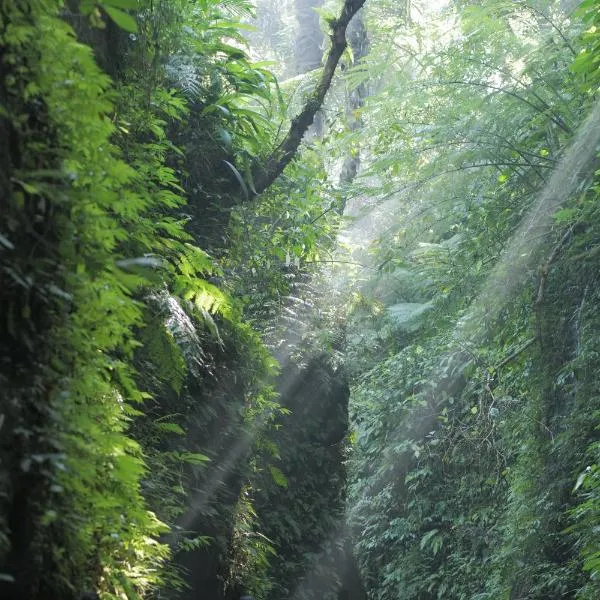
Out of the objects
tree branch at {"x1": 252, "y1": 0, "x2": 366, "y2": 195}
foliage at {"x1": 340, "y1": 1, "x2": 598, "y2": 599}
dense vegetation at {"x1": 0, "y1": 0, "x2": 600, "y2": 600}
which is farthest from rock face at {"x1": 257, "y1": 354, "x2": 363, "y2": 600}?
tree branch at {"x1": 252, "y1": 0, "x2": 366, "y2": 195}

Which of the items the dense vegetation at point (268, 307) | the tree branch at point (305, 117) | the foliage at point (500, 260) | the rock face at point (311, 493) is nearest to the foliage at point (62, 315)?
the dense vegetation at point (268, 307)

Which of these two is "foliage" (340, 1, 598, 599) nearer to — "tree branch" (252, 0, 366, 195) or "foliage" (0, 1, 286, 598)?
"tree branch" (252, 0, 366, 195)

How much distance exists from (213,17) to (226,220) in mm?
1769

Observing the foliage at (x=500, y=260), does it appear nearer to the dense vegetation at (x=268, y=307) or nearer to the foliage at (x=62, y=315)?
the dense vegetation at (x=268, y=307)

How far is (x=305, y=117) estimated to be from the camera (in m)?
6.86

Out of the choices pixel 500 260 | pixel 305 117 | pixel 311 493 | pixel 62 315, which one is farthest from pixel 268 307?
pixel 62 315

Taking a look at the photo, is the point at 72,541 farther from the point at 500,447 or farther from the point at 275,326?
the point at 500,447

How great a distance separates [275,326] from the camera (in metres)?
8.82

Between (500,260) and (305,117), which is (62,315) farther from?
(500,260)

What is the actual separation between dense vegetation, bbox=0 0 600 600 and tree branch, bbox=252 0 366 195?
0.03 m

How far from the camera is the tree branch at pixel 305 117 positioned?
668 cm

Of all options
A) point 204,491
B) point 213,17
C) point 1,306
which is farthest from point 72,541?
point 213,17

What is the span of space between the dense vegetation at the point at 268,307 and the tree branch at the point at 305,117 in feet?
0.08

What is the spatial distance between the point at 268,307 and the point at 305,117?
254 cm
